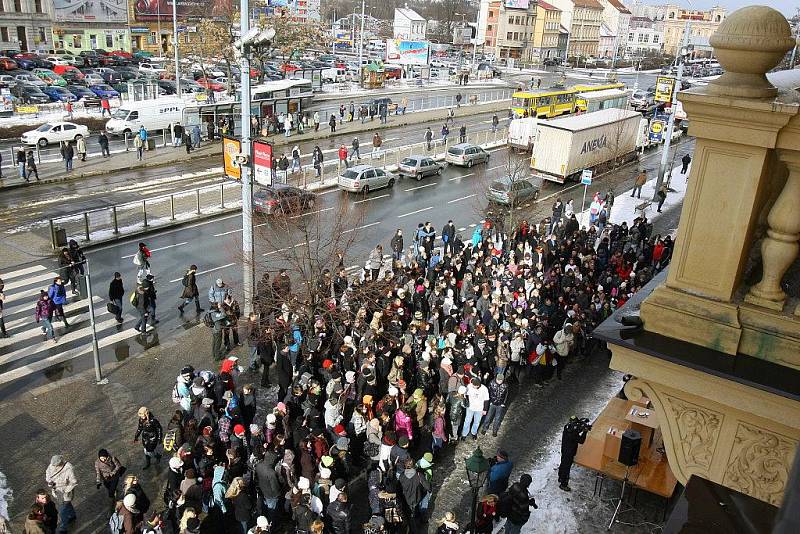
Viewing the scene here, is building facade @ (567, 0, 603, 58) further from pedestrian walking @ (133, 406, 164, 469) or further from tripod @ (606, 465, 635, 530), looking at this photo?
pedestrian walking @ (133, 406, 164, 469)

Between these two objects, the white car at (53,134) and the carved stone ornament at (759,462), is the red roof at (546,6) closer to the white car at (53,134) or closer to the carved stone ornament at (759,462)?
the white car at (53,134)

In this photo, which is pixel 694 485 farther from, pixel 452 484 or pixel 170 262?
pixel 170 262

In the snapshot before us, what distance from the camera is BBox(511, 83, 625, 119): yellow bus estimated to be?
51.1 m

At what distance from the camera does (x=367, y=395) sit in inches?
484

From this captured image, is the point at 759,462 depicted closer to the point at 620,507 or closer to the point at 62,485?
the point at 620,507

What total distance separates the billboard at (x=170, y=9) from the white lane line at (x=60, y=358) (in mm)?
70251

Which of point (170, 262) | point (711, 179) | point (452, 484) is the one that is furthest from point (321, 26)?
point (711, 179)

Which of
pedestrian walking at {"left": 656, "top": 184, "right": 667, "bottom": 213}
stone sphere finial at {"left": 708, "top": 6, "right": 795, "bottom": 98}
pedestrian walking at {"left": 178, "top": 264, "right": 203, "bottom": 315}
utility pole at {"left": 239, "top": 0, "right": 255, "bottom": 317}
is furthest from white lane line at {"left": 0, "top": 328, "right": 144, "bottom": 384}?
pedestrian walking at {"left": 656, "top": 184, "right": 667, "bottom": 213}

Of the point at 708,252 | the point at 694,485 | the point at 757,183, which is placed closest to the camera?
the point at 694,485

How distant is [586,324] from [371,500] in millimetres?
8852

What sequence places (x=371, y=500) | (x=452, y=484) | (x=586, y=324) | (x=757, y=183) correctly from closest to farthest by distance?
1. (x=757, y=183)
2. (x=371, y=500)
3. (x=452, y=484)
4. (x=586, y=324)

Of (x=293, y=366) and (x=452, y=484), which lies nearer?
(x=452, y=484)

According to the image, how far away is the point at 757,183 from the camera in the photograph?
4379 mm

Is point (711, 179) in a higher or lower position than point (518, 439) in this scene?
higher
